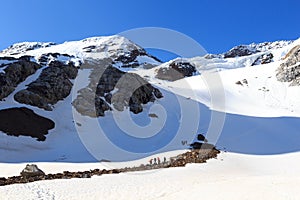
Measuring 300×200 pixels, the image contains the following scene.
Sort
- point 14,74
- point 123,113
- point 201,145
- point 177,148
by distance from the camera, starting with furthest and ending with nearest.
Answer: point 14,74
point 123,113
point 201,145
point 177,148

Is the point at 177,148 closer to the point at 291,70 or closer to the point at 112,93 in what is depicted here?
the point at 112,93

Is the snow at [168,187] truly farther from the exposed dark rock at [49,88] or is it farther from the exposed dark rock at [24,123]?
the exposed dark rock at [49,88]

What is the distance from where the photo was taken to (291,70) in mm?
60375

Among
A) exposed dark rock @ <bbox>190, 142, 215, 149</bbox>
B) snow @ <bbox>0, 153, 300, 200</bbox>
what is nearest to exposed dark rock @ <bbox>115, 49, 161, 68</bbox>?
exposed dark rock @ <bbox>190, 142, 215, 149</bbox>

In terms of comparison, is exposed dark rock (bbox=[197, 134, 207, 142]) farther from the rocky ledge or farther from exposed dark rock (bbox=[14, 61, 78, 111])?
exposed dark rock (bbox=[14, 61, 78, 111])

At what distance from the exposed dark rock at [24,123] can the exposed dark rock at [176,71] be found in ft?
150

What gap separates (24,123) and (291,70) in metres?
49.6

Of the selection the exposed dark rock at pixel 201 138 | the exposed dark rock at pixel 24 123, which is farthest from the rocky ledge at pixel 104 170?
the exposed dark rock at pixel 24 123

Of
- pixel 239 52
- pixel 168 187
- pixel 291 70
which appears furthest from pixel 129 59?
pixel 168 187

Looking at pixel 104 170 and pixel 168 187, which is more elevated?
pixel 104 170

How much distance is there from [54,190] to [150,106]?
1135 inches

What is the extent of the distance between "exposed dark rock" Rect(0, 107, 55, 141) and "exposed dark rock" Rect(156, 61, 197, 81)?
45759 millimetres

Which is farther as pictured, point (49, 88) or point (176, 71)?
point (176, 71)

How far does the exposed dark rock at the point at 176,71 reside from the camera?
81.3 meters
